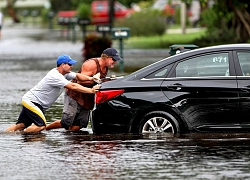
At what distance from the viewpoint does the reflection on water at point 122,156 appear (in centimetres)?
952

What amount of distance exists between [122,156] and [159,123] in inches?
53.7

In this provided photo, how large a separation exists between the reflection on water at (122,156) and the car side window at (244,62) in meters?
0.84

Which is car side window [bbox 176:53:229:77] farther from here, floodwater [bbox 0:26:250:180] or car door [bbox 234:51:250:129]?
floodwater [bbox 0:26:250:180]

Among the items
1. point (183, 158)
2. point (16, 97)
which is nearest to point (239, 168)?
point (183, 158)

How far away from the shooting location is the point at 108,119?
11.9 m

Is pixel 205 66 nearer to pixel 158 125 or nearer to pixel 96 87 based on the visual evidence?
pixel 158 125

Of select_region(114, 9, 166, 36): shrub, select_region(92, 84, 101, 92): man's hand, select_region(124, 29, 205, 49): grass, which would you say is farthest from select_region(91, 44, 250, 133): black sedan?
select_region(114, 9, 166, 36): shrub

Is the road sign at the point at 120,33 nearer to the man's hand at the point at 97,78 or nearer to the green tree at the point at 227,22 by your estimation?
the green tree at the point at 227,22

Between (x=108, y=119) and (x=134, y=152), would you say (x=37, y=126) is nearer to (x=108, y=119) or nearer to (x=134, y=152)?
(x=108, y=119)

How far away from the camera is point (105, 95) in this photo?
39.0ft

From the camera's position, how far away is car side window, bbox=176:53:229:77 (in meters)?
11.7

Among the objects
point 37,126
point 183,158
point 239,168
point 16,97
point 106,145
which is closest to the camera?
point 239,168

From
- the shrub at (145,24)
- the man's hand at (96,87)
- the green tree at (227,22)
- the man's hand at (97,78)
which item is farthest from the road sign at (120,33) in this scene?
the shrub at (145,24)

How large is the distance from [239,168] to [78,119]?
4095 millimetres
